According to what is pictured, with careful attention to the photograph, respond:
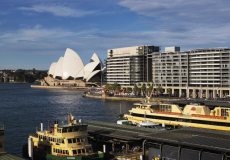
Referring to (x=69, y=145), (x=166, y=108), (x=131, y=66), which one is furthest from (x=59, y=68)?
(x=69, y=145)

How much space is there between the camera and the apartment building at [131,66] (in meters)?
122

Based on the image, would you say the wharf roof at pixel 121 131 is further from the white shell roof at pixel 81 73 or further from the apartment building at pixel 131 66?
the white shell roof at pixel 81 73

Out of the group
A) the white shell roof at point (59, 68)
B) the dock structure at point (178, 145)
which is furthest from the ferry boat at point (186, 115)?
the white shell roof at point (59, 68)

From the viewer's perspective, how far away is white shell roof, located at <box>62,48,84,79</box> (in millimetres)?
163500

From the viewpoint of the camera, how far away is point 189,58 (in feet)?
327

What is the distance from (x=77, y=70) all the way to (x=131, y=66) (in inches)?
2000

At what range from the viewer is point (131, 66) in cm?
12400

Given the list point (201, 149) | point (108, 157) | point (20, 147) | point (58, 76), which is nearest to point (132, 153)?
point (108, 157)

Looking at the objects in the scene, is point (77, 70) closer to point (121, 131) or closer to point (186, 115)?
point (186, 115)

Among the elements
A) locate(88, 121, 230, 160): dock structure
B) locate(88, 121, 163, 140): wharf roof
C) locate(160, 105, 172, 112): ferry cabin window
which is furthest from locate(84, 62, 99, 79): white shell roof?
locate(88, 121, 230, 160): dock structure

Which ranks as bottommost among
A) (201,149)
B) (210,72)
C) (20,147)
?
(20,147)

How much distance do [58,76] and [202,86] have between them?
341 ft

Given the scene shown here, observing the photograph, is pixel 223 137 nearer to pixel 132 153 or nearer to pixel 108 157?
pixel 132 153

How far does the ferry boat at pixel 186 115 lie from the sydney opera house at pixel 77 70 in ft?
392
